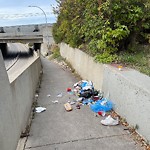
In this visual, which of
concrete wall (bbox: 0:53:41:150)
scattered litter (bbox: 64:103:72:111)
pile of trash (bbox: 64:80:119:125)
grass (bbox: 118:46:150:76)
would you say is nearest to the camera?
concrete wall (bbox: 0:53:41:150)

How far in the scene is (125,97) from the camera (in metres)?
5.32

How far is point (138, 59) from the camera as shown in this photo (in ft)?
23.1

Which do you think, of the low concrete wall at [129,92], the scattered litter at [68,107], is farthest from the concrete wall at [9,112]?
the low concrete wall at [129,92]

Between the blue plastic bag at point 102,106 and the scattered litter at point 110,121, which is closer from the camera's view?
the scattered litter at point 110,121

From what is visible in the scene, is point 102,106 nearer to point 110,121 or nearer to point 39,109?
point 110,121

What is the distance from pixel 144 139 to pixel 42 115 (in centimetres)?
287

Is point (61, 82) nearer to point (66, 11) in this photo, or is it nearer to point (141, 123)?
point (66, 11)

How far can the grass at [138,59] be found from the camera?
6.36 m

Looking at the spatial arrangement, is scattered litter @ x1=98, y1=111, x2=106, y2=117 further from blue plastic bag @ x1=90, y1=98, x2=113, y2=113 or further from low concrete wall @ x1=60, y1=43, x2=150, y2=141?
low concrete wall @ x1=60, y1=43, x2=150, y2=141

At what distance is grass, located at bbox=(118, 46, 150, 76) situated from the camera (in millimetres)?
6358

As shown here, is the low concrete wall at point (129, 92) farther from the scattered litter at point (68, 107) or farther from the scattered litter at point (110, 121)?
the scattered litter at point (68, 107)

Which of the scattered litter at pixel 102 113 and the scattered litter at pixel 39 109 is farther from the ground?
the scattered litter at pixel 102 113

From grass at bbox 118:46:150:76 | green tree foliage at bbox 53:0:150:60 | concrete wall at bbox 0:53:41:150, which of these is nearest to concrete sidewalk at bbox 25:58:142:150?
concrete wall at bbox 0:53:41:150

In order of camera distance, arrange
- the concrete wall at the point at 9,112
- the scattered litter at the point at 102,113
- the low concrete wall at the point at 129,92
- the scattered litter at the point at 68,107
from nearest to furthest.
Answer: the concrete wall at the point at 9,112, the low concrete wall at the point at 129,92, the scattered litter at the point at 102,113, the scattered litter at the point at 68,107
